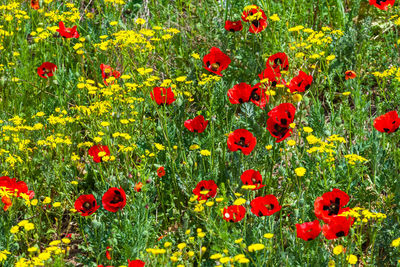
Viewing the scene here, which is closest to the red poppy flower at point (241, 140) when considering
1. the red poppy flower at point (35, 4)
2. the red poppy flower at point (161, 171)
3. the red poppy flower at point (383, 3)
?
the red poppy flower at point (161, 171)

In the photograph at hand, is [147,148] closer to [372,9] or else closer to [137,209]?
[137,209]

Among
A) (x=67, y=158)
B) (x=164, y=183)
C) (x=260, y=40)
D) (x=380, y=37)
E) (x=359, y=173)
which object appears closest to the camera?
(x=359, y=173)

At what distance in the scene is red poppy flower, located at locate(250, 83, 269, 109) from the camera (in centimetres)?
306

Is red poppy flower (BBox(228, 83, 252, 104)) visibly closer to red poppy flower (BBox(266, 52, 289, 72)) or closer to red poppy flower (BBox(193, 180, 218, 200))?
red poppy flower (BBox(266, 52, 289, 72))

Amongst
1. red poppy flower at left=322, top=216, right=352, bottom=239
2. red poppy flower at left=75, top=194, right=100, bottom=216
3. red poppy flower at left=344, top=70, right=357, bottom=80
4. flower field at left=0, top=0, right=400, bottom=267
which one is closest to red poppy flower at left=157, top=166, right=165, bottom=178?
flower field at left=0, top=0, right=400, bottom=267

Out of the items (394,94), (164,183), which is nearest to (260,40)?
(394,94)

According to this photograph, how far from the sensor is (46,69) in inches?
151

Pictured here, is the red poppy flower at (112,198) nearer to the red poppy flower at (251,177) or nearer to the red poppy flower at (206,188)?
the red poppy flower at (206,188)

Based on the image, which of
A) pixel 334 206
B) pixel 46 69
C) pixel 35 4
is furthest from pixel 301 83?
pixel 35 4

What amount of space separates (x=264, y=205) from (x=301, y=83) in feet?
2.85

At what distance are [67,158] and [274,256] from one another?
1443 millimetres

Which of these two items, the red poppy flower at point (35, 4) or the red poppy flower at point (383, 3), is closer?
the red poppy flower at point (383, 3)

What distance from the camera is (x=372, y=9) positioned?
4.43 m

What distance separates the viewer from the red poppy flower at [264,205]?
240cm
